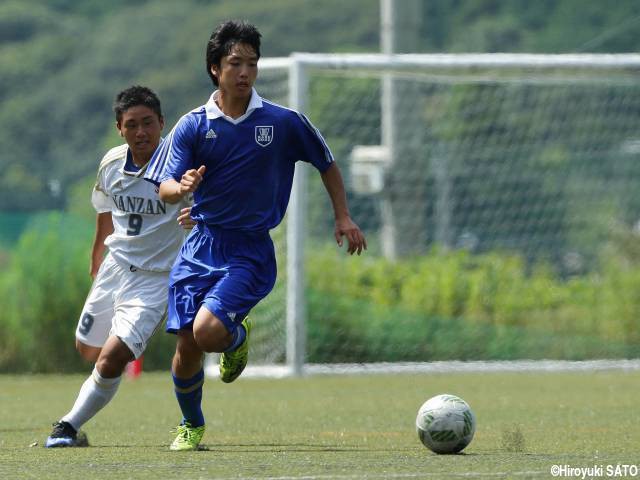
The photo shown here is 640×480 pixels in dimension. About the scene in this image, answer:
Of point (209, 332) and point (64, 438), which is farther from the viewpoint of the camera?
point (64, 438)

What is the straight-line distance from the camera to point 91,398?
8.52 meters

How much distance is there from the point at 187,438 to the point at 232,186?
1.35 m

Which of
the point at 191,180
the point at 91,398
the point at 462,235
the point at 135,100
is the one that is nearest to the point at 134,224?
the point at 135,100

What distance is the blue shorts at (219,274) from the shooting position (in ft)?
25.8

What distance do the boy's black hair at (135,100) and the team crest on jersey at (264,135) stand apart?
1.03 m

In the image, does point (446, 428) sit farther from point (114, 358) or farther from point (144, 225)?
point (144, 225)

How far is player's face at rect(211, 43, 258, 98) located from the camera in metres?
7.86

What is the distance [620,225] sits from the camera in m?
21.9

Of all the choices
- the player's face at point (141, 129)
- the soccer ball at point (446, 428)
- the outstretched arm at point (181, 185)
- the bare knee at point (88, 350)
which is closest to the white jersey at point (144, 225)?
the player's face at point (141, 129)

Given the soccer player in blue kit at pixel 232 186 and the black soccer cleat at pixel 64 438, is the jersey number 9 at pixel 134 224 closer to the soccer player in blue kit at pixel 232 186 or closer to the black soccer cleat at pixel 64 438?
the soccer player in blue kit at pixel 232 186

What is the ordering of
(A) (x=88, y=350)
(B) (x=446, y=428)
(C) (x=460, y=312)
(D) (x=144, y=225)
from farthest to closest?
1. (C) (x=460, y=312)
2. (A) (x=88, y=350)
3. (D) (x=144, y=225)
4. (B) (x=446, y=428)

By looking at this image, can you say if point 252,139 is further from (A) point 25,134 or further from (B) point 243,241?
(A) point 25,134

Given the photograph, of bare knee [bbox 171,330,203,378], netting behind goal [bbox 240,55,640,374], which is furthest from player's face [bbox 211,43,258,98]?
netting behind goal [bbox 240,55,640,374]

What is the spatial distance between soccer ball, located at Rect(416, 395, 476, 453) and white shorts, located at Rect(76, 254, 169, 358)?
1743 mm
